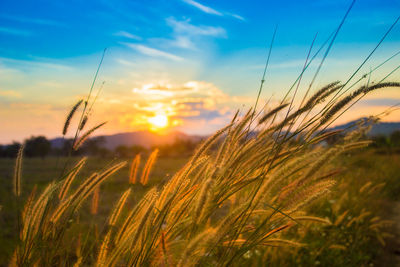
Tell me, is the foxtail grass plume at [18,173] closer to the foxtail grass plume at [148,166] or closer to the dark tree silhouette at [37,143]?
the dark tree silhouette at [37,143]

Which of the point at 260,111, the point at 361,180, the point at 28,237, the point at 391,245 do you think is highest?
the point at 260,111

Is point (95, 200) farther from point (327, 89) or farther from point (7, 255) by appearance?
point (7, 255)

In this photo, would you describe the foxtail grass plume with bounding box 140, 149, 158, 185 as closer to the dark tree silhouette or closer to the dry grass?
the dry grass

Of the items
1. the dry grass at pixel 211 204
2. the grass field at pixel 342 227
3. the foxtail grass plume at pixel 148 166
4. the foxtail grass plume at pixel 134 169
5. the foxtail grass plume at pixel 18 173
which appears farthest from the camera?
the grass field at pixel 342 227

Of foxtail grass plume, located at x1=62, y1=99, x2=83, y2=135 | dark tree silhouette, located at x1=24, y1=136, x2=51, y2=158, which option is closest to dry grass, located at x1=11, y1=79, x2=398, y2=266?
foxtail grass plume, located at x1=62, y1=99, x2=83, y2=135

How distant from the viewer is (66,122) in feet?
5.87

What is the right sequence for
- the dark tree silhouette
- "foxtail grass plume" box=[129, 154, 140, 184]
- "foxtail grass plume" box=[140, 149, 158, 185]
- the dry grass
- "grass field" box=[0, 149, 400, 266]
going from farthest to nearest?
1. the dark tree silhouette
2. "grass field" box=[0, 149, 400, 266]
3. "foxtail grass plume" box=[129, 154, 140, 184]
4. "foxtail grass plume" box=[140, 149, 158, 185]
5. the dry grass

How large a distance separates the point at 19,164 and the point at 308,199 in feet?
5.22

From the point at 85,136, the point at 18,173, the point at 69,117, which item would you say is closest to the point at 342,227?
the point at 85,136

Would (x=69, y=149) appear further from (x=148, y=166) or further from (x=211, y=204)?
(x=211, y=204)

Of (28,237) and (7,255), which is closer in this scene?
(28,237)

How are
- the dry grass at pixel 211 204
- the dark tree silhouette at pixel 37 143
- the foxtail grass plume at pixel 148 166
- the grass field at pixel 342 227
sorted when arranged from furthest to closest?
the dark tree silhouette at pixel 37 143 < the grass field at pixel 342 227 < the foxtail grass plume at pixel 148 166 < the dry grass at pixel 211 204

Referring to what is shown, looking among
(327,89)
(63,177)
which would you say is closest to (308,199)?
(327,89)

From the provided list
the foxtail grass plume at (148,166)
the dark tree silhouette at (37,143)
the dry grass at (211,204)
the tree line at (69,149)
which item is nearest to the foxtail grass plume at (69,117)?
the tree line at (69,149)
